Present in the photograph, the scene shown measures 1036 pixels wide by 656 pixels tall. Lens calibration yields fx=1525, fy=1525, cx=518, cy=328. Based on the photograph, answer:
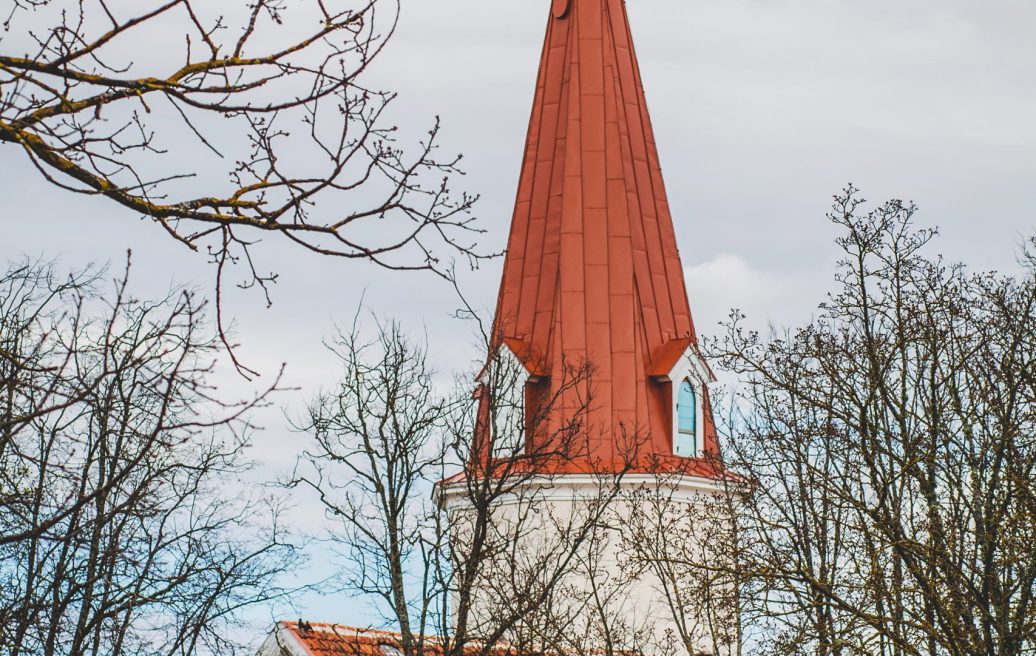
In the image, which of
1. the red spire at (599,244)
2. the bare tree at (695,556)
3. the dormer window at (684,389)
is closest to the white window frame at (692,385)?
the dormer window at (684,389)

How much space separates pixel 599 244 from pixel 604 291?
2.90 ft

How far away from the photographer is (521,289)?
91.0ft

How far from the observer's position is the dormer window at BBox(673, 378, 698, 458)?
27.3m

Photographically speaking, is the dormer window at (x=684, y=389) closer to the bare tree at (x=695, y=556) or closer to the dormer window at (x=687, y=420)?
the dormer window at (x=687, y=420)

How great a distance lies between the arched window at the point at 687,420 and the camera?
2730cm

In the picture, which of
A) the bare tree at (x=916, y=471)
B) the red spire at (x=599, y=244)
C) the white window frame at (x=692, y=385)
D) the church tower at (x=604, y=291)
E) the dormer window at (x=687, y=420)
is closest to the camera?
the bare tree at (x=916, y=471)

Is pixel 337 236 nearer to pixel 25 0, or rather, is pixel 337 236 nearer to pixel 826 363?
pixel 25 0

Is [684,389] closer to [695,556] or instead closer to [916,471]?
[695,556]

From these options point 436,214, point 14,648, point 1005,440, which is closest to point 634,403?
point 1005,440

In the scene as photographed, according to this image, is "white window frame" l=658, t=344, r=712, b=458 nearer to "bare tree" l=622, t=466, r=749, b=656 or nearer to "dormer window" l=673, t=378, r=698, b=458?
"dormer window" l=673, t=378, r=698, b=458

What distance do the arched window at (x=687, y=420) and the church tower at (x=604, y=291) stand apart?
3cm

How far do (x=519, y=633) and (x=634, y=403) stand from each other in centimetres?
1013

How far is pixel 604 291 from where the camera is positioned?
88.8ft

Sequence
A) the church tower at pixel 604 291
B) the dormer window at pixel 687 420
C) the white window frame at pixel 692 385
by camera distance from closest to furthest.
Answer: the church tower at pixel 604 291 → the white window frame at pixel 692 385 → the dormer window at pixel 687 420
